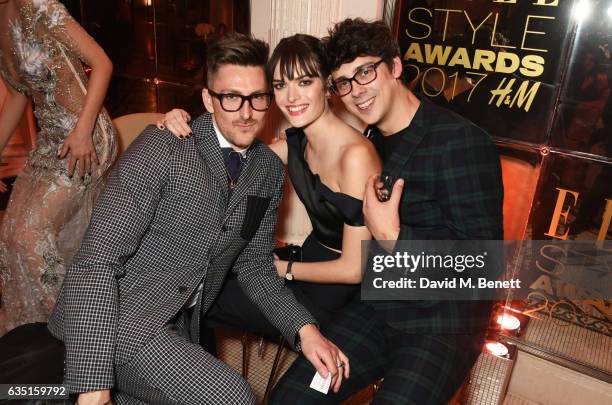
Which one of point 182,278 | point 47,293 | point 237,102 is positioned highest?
point 237,102

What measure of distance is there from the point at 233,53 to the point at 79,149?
42.2 inches

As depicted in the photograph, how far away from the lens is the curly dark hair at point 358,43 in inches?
70.9

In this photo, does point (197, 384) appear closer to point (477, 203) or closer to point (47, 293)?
point (477, 203)

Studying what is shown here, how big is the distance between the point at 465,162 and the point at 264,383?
1778mm

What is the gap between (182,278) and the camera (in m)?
1.76

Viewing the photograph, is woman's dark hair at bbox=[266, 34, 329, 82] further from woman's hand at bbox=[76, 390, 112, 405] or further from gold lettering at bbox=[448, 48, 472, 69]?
woman's hand at bbox=[76, 390, 112, 405]

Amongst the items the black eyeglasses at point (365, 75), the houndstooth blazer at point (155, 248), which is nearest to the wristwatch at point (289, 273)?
the houndstooth blazer at point (155, 248)

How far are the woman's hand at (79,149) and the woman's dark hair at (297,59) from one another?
1.07 m

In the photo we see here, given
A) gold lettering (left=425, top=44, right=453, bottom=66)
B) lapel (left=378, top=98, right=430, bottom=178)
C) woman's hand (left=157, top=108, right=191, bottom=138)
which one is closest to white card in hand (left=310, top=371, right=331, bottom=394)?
lapel (left=378, top=98, right=430, bottom=178)

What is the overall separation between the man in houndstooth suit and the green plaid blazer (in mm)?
384

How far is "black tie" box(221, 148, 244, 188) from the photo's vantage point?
1874 millimetres

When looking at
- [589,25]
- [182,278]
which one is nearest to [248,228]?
[182,278]

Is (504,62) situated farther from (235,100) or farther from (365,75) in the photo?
(235,100)

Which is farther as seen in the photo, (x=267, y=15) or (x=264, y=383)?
(x=267, y=15)
